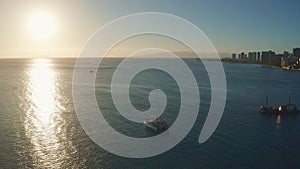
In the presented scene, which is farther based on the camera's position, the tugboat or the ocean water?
the tugboat

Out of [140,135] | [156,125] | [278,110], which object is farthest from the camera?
[278,110]

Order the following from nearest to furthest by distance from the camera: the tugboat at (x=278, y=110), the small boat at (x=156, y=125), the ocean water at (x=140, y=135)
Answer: the ocean water at (x=140, y=135) → the small boat at (x=156, y=125) → the tugboat at (x=278, y=110)

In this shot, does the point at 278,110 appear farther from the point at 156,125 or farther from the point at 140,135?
the point at 140,135

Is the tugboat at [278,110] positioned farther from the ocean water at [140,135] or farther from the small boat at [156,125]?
the small boat at [156,125]

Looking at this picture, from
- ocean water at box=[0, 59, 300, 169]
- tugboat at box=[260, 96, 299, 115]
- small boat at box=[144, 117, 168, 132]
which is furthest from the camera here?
tugboat at box=[260, 96, 299, 115]

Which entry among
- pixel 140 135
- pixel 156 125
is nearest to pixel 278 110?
pixel 156 125

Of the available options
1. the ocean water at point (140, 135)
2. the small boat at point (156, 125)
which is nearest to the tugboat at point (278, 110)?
the ocean water at point (140, 135)

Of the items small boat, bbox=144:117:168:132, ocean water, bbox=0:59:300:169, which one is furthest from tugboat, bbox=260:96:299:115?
small boat, bbox=144:117:168:132

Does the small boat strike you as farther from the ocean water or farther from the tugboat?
the tugboat

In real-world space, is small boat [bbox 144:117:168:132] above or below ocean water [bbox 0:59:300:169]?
above

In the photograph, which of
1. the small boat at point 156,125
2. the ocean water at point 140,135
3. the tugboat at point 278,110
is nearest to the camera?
the ocean water at point 140,135

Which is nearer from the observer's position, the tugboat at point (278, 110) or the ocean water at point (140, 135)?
the ocean water at point (140, 135)
